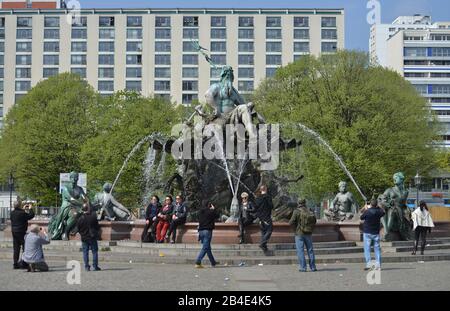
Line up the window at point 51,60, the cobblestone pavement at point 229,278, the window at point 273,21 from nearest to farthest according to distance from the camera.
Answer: the cobblestone pavement at point 229,278, the window at point 51,60, the window at point 273,21

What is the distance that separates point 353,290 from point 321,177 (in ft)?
106

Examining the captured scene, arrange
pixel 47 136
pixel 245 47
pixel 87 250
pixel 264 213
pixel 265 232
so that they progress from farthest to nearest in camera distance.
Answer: pixel 245 47 → pixel 47 136 → pixel 265 232 → pixel 264 213 → pixel 87 250

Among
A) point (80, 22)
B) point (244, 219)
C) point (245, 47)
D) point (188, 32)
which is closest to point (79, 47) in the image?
point (80, 22)

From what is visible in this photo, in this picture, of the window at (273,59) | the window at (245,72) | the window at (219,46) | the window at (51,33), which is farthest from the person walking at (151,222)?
the window at (51,33)

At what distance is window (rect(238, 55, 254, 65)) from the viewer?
98.6m

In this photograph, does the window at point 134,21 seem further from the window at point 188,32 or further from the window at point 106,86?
the window at point 106,86

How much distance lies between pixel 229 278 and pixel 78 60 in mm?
86801

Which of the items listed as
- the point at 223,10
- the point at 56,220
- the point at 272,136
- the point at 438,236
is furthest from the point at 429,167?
the point at 223,10

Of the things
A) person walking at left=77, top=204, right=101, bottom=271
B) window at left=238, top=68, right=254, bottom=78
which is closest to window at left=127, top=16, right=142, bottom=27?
window at left=238, top=68, right=254, bottom=78

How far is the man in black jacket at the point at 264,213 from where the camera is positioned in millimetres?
17703

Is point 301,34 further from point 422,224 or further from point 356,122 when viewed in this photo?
point 422,224

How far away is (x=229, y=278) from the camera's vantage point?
14.5 metres

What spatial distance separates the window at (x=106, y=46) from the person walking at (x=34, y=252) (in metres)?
83.9

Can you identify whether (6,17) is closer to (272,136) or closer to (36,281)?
(272,136)
